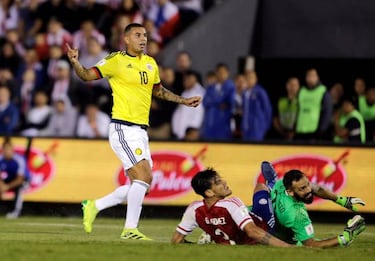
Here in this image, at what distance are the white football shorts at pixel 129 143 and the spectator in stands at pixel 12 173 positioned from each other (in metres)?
5.81

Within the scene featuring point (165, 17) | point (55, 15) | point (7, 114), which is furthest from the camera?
point (55, 15)

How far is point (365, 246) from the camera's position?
1352 centimetres

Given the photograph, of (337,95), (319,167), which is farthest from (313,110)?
(337,95)

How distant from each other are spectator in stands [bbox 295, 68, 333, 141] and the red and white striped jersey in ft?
23.1

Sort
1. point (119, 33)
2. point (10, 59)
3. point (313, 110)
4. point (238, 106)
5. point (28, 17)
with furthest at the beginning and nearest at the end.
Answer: point (28, 17) → point (10, 59) → point (119, 33) → point (238, 106) → point (313, 110)

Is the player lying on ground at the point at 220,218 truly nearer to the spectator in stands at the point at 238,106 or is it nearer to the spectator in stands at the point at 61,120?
the spectator in stands at the point at 238,106

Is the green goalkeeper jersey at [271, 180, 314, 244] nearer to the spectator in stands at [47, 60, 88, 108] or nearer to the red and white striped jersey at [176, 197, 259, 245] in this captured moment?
the red and white striped jersey at [176, 197, 259, 245]

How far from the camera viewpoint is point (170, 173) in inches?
766

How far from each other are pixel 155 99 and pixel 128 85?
7.48 meters

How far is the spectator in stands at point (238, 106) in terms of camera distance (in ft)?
67.3

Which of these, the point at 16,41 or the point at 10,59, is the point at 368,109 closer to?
the point at 10,59

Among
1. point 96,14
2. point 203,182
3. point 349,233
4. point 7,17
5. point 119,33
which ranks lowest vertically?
point 349,233

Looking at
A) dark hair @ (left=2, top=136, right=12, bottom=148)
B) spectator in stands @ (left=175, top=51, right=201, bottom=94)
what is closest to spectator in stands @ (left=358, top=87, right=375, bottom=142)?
spectator in stands @ (left=175, top=51, right=201, bottom=94)

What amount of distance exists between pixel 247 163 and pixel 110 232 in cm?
434
